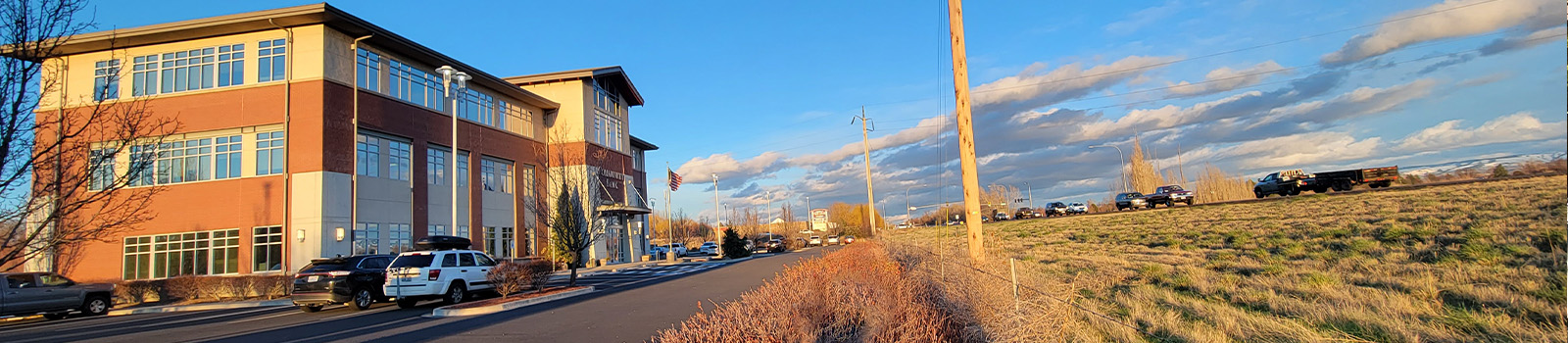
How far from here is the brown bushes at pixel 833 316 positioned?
6.21 metres

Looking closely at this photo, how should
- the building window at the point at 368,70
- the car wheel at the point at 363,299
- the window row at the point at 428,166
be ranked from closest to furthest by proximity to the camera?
the car wheel at the point at 363,299 < the building window at the point at 368,70 < the window row at the point at 428,166

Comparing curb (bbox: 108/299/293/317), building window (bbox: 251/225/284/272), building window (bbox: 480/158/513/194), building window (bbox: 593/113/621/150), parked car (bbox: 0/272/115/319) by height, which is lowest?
curb (bbox: 108/299/293/317)

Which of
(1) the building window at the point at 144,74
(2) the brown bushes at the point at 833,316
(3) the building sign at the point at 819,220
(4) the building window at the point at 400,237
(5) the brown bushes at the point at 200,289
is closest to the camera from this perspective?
(2) the brown bushes at the point at 833,316

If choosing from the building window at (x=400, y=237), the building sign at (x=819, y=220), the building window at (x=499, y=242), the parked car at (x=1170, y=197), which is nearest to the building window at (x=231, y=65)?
the building window at (x=400, y=237)

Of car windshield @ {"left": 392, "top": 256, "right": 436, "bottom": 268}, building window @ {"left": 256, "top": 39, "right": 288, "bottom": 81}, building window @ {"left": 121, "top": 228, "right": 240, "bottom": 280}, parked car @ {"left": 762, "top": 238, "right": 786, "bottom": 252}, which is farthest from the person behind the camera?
parked car @ {"left": 762, "top": 238, "right": 786, "bottom": 252}

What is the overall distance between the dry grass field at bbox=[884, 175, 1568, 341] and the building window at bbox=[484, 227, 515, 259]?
28.6 metres

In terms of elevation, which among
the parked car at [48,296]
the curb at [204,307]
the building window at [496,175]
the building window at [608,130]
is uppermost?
the building window at [608,130]

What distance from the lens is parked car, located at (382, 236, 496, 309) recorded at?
18.8 meters

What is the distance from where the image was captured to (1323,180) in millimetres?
36500

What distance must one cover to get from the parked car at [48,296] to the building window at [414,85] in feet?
47.7

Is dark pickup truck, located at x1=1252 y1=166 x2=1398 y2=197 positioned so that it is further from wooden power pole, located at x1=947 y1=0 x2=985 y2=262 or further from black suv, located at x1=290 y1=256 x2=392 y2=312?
black suv, located at x1=290 y1=256 x2=392 y2=312

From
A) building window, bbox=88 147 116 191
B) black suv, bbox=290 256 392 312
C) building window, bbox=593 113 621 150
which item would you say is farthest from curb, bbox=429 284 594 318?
building window, bbox=593 113 621 150

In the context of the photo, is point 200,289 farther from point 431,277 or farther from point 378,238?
point 431,277

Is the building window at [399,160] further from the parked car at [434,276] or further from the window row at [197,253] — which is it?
the parked car at [434,276]
